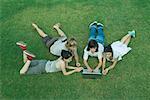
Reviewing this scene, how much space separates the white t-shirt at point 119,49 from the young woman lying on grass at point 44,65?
1.68 feet

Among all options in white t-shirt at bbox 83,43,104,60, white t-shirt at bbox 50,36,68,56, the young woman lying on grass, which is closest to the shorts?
the young woman lying on grass

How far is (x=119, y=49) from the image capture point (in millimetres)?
4762

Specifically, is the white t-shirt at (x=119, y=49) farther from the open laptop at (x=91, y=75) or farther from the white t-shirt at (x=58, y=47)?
the white t-shirt at (x=58, y=47)

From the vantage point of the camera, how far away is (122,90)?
4.29 m

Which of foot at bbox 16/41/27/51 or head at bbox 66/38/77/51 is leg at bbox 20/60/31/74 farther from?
head at bbox 66/38/77/51

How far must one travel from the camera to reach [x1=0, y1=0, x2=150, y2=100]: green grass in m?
4.29

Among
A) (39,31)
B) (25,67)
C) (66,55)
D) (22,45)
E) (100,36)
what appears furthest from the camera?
(39,31)

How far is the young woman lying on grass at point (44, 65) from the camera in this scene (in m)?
4.46

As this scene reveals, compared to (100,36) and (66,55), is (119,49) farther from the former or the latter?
→ (66,55)

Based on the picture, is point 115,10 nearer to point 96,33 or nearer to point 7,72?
point 96,33

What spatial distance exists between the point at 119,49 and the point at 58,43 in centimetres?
84

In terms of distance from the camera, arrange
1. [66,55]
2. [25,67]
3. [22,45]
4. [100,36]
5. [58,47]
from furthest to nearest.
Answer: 1. [100,36]
2. [58,47]
3. [22,45]
4. [25,67]
5. [66,55]

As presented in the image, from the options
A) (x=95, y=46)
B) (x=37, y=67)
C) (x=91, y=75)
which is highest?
(x=95, y=46)

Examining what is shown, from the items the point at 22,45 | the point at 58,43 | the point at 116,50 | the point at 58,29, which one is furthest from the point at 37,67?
the point at 116,50
